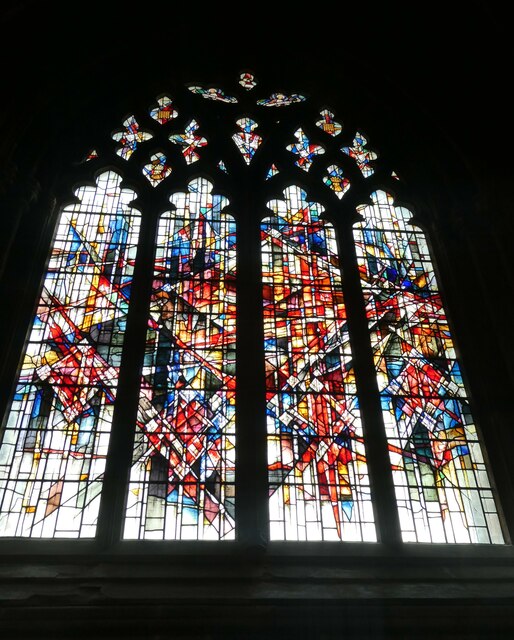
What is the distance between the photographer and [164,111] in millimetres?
7742

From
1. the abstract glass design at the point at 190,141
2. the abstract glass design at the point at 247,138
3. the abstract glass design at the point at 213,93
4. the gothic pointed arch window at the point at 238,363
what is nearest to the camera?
the gothic pointed arch window at the point at 238,363

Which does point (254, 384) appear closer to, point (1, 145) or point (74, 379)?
point (74, 379)

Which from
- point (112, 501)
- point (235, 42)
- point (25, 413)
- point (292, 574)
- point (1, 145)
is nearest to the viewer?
point (292, 574)

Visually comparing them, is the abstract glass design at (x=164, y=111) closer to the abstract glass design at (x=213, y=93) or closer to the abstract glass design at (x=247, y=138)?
the abstract glass design at (x=213, y=93)

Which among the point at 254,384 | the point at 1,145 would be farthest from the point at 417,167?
the point at 1,145

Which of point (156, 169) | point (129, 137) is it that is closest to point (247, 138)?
point (156, 169)

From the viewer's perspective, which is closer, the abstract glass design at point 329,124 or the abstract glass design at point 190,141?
the abstract glass design at point 190,141

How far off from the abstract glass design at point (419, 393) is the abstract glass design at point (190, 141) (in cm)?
191

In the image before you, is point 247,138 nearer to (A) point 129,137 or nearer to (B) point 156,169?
(B) point 156,169

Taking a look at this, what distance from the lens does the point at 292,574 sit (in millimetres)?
4375

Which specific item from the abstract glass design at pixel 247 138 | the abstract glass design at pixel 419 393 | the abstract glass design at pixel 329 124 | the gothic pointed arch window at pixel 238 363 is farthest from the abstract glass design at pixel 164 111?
the abstract glass design at pixel 419 393

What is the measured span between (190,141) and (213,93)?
3.08 ft

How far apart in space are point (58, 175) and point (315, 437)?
3.71 m

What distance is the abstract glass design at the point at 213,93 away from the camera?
26.1 feet
